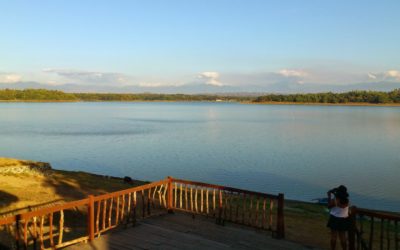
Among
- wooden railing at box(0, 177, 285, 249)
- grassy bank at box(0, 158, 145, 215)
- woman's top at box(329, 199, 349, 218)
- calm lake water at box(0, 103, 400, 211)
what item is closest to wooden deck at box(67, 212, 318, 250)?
wooden railing at box(0, 177, 285, 249)

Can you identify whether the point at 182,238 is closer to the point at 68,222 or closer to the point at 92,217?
the point at 92,217

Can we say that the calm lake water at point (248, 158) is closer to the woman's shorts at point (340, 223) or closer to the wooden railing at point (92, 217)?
the wooden railing at point (92, 217)

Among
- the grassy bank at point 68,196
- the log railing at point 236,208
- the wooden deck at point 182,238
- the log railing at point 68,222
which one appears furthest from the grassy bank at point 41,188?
the wooden deck at point 182,238

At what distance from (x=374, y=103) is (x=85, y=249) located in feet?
677

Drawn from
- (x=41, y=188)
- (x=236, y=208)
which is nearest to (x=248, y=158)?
(x=41, y=188)

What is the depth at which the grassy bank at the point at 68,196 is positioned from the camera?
1279 cm

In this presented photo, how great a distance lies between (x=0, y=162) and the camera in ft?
73.4

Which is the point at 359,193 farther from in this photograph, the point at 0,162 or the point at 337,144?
the point at 337,144

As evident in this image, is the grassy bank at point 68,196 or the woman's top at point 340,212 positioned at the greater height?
the woman's top at point 340,212

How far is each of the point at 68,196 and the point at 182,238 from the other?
30.0 feet

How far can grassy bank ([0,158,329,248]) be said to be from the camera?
12789 mm

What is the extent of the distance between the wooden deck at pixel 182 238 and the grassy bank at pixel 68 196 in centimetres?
217

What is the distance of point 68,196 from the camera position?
16516mm

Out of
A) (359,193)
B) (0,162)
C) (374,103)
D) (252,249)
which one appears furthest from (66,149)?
(374,103)
